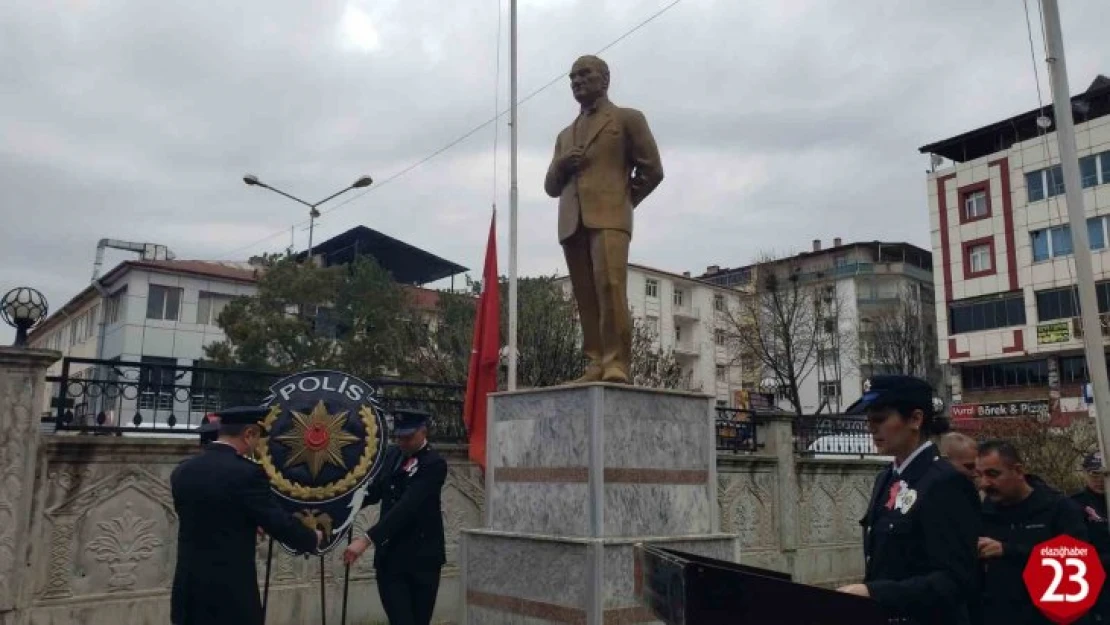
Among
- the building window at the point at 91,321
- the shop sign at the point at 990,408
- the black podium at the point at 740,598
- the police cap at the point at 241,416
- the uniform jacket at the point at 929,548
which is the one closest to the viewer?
the black podium at the point at 740,598

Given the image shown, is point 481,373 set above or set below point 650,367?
below

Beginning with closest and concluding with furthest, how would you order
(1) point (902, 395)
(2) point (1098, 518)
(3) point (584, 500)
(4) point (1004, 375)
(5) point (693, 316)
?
1. (1) point (902, 395)
2. (2) point (1098, 518)
3. (3) point (584, 500)
4. (4) point (1004, 375)
5. (5) point (693, 316)

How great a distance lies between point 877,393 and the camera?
3.28 metres

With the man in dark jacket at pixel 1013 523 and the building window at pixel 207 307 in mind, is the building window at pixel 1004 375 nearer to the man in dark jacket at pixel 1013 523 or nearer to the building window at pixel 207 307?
the building window at pixel 207 307

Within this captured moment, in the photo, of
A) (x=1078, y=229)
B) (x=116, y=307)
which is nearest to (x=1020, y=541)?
(x=1078, y=229)

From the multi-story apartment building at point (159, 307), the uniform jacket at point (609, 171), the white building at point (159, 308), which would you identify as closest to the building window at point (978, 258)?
the multi-story apartment building at point (159, 307)

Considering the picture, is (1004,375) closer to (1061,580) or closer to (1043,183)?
(1043,183)

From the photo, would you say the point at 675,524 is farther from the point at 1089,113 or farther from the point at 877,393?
the point at 1089,113

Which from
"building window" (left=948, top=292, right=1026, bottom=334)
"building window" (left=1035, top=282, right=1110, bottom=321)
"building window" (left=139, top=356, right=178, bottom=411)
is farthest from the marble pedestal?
"building window" (left=948, top=292, right=1026, bottom=334)

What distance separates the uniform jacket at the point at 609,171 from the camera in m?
7.10

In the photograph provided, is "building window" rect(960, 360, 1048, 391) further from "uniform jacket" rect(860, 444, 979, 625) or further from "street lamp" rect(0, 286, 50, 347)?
"uniform jacket" rect(860, 444, 979, 625)

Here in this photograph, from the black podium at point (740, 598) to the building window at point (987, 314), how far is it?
3754 cm

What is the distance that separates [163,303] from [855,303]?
120 ft

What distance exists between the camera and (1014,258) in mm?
35625
